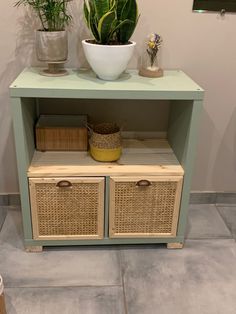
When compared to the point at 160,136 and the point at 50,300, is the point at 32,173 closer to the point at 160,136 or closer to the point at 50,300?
the point at 50,300

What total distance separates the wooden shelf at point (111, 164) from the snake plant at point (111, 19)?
48 centimetres

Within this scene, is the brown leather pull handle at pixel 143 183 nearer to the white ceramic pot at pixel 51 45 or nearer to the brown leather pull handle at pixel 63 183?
the brown leather pull handle at pixel 63 183

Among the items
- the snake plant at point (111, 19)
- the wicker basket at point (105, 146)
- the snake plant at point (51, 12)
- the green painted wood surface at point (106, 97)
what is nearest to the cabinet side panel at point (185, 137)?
the green painted wood surface at point (106, 97)

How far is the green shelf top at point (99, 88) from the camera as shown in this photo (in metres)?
1.27

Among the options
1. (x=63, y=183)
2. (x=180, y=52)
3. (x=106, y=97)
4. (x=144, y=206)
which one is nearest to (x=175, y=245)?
(x=144, y=206)

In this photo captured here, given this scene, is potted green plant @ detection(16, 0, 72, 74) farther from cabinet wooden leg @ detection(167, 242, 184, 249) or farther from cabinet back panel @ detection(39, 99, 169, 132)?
cabinet wooden leg @ detection(167, 242, 184, 249)

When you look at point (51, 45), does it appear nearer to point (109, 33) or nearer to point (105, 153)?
point (109, 33)

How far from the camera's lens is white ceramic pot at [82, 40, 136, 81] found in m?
1.29

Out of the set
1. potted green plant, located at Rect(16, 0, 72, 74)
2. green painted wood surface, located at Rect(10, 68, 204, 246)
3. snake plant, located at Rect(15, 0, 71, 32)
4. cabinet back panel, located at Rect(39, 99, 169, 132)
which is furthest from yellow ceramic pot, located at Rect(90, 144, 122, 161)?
snake plant, located at Rect(15, 0, 71, 32)

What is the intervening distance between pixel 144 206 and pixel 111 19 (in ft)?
2.47

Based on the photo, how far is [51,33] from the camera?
1.34 metres

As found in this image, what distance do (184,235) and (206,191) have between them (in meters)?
0.38

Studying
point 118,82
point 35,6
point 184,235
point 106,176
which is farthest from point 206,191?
point 35,6

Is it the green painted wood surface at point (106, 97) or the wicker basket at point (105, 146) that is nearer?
the green painted wood surface at point (106, 97)
